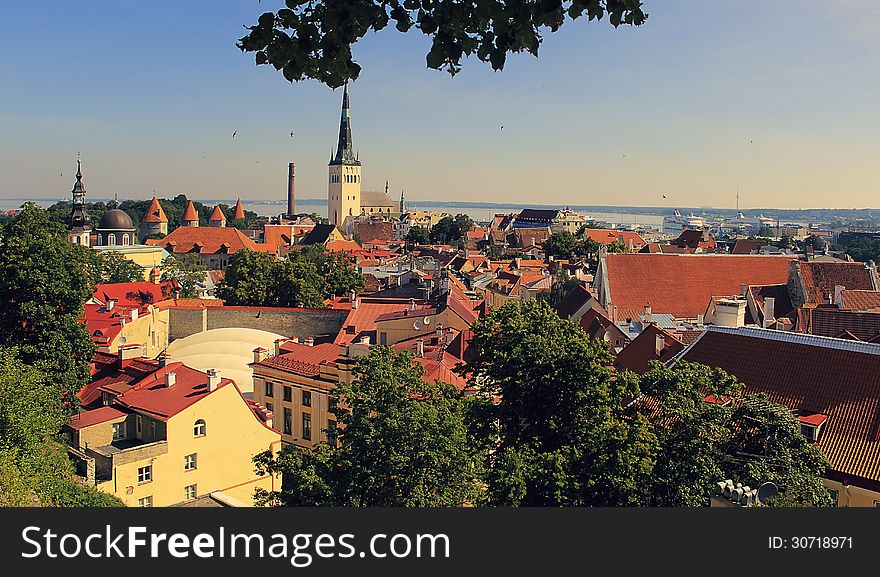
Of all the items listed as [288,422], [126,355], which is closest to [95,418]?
[288,422]

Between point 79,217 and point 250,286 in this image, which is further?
point 79,217

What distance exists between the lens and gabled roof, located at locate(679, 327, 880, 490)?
14914 mm

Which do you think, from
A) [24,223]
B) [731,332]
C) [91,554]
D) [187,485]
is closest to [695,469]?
[731,332]

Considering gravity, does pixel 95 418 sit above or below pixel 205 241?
below

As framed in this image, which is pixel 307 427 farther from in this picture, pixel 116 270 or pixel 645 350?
pixel 116 270

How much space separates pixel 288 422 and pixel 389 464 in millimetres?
12877

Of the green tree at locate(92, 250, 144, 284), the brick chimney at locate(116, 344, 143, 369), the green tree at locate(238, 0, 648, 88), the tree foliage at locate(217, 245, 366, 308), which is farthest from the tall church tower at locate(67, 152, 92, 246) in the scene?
the green tree at locate(238, 0, 648, 88)

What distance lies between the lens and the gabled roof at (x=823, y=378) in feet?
48.9

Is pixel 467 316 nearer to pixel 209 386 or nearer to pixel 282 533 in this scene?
pixel 209 386

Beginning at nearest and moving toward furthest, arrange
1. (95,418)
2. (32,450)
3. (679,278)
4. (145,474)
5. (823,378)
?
(32,450), (823,378), (145,474), (95,418), (679,278)

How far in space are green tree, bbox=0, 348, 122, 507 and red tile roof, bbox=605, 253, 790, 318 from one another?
2262cm

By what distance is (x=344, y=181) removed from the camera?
147 meters

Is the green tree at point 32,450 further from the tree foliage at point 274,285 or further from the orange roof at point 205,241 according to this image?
the orange roof at point 205,241

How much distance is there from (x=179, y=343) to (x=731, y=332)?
2304 cm
